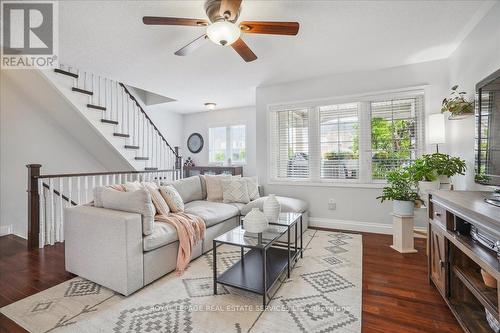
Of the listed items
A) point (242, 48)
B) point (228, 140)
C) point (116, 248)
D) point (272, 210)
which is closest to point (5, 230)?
point (116, 248)

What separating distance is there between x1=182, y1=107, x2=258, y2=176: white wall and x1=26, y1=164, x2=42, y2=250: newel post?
3716mm

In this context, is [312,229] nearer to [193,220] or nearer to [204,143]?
[193,220]

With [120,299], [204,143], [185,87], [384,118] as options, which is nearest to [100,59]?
[185,87]

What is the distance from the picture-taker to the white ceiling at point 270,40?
2109 mm

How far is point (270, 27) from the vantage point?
194 centimetres

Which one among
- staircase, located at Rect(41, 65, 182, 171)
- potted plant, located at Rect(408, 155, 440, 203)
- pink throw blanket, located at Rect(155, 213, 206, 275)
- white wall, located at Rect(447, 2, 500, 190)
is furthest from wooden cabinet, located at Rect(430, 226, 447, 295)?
staircase, located at Rect(41, 65, 182, 171)

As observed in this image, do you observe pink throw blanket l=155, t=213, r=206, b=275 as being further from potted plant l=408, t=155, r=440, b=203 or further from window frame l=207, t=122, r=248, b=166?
window frame l=207, t=122, r=248, b=166

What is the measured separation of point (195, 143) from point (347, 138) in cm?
419

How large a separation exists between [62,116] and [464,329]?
5515mm

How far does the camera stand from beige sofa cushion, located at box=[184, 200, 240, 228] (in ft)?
9.47

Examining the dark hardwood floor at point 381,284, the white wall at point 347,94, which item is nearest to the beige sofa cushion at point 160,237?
the dark hardwood floor at point 381,284

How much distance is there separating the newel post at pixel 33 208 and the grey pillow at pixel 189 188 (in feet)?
Result: 5.53

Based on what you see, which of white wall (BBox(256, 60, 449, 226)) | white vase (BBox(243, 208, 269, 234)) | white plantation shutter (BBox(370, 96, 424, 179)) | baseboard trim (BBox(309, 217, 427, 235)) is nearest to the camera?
white vase (BBox(243, 208, 269, 234))

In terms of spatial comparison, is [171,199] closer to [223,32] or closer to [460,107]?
[223,32]
